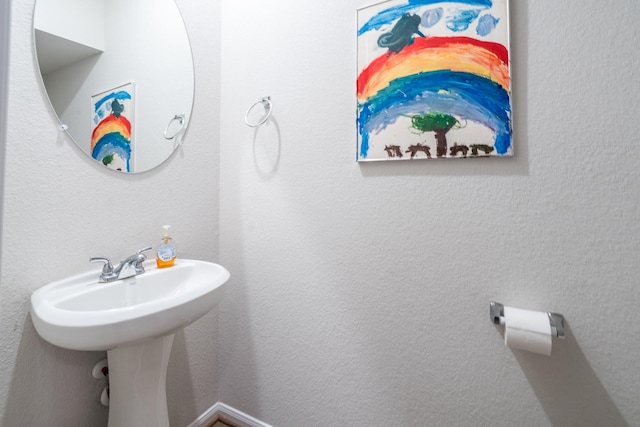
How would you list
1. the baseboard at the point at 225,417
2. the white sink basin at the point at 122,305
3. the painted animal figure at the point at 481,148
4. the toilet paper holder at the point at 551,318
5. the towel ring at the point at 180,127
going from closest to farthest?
the white sink basin at the point at 122,305, the toilet paper holder at the point at 551,318, the painted animal figure at the point at 481,148, the towel ring at the point at 180,127, the baseboard at the point at 225,417

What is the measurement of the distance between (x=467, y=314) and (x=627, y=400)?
42cm

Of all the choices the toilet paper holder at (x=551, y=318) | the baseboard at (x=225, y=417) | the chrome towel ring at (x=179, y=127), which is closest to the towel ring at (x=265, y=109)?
the chrome towel ring at (x=179, y=127)

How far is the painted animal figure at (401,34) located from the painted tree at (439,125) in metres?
0.26

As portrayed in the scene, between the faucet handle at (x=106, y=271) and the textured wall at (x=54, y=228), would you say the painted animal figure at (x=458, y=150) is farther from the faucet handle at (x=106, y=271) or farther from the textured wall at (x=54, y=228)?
the faucet handle at (x=106, y=271)

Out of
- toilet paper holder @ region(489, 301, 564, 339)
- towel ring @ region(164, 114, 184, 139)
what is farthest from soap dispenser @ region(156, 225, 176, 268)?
toilet paper holder @ region(489, 301, 564, 339)

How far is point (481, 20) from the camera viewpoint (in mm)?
897

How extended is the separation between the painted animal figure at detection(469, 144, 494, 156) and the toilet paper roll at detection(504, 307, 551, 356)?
48cm

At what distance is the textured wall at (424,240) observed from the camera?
2.60ft

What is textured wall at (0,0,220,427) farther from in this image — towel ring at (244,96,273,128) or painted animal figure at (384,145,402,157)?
painted animal figure at (384,145,402,157)

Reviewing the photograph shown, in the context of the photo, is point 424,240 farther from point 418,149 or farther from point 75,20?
point 75,20

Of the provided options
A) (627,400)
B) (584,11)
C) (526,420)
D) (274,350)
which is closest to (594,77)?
(584,11)

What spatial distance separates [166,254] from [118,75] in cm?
68

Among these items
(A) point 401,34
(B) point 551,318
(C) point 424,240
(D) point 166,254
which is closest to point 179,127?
(D) point 166,254

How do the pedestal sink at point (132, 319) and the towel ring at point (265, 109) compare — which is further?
the towel ring at point (265, 109)
